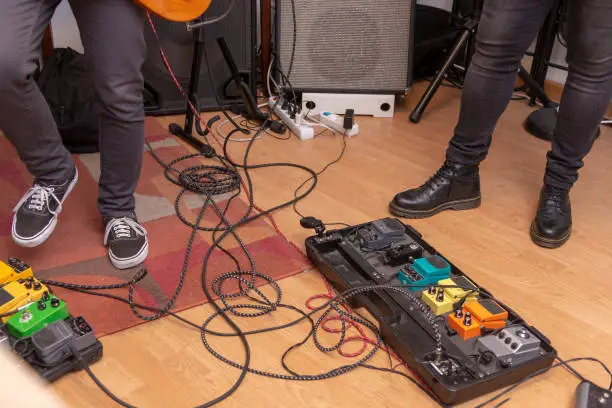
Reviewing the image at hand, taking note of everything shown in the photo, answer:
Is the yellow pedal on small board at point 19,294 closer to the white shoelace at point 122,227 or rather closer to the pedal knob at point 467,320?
the white shoelace at point 122,227

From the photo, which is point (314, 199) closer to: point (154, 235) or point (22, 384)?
point (154, 235)

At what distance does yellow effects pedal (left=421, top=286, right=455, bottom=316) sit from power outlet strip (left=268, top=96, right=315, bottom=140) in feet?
3.14

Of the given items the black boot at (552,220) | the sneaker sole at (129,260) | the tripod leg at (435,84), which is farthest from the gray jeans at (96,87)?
Result: the tripod leg at (435,84)

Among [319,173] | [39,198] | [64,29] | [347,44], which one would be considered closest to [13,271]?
[39,198]

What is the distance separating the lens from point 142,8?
1212 mm

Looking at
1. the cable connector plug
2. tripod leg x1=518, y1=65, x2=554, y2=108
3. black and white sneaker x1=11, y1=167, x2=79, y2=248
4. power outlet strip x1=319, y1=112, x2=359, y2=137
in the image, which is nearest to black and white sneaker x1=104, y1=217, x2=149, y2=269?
black and white sneaker x1=11, y1=167, x2=79, y2=248

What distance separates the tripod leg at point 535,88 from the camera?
2157 millimetres

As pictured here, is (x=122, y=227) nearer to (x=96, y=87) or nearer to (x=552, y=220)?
(x=96, y=87)

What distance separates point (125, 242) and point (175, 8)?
52 cm

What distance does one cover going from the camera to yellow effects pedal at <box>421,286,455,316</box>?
1.16 metres

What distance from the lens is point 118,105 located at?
124cm

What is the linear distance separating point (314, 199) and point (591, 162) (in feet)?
3.04

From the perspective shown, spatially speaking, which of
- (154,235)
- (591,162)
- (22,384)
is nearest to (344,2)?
(591,162)

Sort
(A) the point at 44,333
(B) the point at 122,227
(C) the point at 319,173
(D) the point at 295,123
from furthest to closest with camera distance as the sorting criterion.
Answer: (D) the point at 295,123
(C) the point at 319,173
(B) the point at 122,227
(A) the point at 44,333
